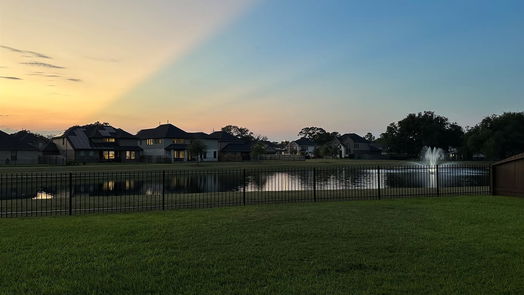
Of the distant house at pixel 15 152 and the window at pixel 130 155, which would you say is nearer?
the distant house at pixel 15 152

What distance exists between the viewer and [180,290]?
5.20m

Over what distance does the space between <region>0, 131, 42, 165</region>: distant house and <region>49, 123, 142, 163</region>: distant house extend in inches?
211

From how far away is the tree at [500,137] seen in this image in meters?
70.1

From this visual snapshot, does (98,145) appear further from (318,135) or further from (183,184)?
(318,135)

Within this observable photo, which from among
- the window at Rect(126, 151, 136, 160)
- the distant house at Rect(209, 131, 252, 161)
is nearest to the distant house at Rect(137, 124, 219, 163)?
the window at Rect(126, 151, 136, 160)

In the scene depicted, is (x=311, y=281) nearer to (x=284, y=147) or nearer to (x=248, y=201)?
(x=248, y=201)

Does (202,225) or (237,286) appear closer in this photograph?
(237,286)

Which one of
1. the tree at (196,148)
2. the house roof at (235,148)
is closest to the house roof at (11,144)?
the tree at (196,148)

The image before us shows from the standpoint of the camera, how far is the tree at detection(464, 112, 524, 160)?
7012 centimetres

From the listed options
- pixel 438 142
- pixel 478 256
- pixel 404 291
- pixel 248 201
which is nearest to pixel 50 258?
pixel 404 291

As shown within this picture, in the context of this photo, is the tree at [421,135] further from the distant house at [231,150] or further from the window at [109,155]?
the window at [109,155]

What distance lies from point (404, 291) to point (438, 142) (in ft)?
321

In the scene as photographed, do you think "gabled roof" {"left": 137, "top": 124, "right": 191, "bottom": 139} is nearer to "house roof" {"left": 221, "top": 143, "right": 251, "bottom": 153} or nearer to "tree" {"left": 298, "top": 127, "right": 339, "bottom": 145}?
"house roof" {"left": 221, "top": 143, "right": 251, "bottom": 153}

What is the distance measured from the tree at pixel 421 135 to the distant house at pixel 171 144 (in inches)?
1754
